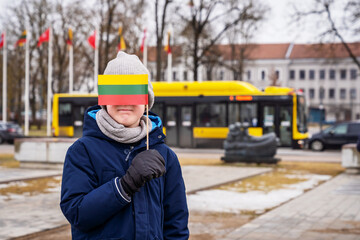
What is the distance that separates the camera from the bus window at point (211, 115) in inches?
1079

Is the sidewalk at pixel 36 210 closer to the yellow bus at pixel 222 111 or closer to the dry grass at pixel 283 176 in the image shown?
the dry grass at pixel 283 176

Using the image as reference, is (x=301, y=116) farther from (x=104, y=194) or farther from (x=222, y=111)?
(x=104, y=194)

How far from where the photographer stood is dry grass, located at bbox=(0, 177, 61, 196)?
1147 centimetres

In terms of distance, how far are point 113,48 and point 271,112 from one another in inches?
865

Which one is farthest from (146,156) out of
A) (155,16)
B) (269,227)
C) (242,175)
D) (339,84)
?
(339,84)

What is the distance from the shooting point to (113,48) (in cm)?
4600

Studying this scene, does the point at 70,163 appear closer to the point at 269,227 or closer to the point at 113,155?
the point at 113,155

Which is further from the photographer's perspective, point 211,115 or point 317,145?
point 317,145

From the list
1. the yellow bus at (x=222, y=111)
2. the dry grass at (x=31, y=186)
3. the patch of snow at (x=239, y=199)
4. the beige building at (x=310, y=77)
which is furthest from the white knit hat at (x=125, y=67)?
the beige building at (x=310, y=77)

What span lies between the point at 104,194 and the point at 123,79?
582 mm

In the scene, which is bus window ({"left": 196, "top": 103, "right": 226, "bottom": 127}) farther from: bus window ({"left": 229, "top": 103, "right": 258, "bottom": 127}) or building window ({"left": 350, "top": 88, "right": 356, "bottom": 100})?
building window ({"left": 350, "top": 88, "right": 356, "bottom": 100})

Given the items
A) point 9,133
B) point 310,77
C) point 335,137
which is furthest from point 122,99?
point 310,77

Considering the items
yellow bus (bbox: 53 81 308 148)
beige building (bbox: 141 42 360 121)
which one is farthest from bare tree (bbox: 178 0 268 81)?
beige building (bbox: 141 42 360 121)

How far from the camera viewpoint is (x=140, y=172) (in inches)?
104
